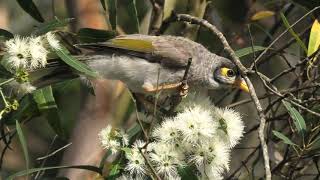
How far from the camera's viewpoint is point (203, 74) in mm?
3430

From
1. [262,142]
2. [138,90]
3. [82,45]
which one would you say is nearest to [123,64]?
[138,90]

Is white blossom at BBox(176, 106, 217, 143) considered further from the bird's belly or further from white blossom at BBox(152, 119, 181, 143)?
the bird's belly

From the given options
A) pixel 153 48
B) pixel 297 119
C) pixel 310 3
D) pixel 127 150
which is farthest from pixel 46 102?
pixel 310 3

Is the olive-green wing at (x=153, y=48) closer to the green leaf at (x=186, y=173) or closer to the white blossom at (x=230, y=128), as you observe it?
the white blossom at (x=230, y=128)

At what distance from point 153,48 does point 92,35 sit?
0.45 meters

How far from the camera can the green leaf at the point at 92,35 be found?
2945 millimetres

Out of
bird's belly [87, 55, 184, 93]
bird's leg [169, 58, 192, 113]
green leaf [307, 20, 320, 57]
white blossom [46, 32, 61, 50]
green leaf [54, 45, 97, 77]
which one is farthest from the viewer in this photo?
bird's belly [87, 55, 184, 93]

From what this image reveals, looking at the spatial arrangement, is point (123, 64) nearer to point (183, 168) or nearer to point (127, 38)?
point (127, 38)

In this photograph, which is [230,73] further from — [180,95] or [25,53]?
[25,53]

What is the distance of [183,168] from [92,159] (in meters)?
1.15

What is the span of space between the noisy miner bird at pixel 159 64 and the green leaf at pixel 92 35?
20 centimetres

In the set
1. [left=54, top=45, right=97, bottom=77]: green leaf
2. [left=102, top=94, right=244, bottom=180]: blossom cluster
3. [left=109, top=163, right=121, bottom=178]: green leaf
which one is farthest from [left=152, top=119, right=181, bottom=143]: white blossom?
[left=54, top=45, right=97, bottom=77]: green leaf

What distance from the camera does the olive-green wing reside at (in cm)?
322

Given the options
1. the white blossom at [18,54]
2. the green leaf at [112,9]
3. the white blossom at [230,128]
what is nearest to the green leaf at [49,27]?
the white blossom at [18,54]
